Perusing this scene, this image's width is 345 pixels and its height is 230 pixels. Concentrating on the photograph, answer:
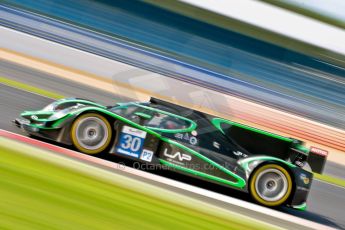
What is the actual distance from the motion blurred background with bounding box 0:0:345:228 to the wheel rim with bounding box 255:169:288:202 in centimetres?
375

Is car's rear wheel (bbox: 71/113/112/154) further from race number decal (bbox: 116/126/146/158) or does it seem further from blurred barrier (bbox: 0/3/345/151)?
blurred barrier (bbox: 0/3/345/151)

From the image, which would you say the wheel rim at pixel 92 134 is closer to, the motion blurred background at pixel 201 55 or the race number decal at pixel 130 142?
the race number decal at pixel 130 142

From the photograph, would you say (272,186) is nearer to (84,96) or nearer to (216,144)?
(216,144)

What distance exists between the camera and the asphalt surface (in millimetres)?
6982

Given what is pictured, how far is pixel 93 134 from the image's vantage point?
6.33 meters

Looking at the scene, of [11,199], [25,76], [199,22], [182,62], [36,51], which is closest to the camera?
[11,199]

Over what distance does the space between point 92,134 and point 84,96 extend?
4.01m

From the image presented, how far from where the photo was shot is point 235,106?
11.3m

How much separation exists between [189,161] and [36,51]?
5693mm

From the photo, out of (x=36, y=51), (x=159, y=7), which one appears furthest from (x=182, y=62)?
(x=36, y=51)

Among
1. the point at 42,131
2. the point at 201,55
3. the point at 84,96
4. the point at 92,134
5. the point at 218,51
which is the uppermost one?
the point at 218,51

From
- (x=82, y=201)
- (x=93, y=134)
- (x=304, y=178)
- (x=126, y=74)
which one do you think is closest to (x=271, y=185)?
(x=304, y=178)

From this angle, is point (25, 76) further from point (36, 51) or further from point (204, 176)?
point (204, 176)

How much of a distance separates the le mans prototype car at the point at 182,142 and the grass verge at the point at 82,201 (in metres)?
0.61
